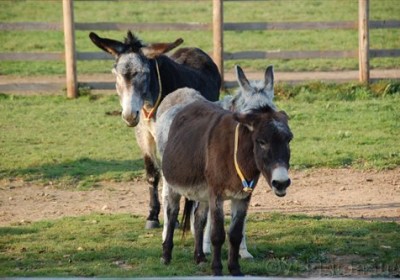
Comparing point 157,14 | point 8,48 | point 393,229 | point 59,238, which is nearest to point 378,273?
point 393,229

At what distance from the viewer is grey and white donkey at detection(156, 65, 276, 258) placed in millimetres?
8255

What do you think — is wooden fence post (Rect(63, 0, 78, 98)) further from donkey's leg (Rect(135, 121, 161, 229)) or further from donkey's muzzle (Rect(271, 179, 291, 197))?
donkey's muzzle (Rect(271, 179, 291, 197))

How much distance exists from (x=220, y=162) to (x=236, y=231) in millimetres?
599

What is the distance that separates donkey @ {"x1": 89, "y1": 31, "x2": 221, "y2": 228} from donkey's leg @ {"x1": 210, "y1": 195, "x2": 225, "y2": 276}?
2.12 meters

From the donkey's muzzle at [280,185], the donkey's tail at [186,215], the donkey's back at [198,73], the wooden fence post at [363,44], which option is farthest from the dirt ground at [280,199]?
the wooden fence post at [363,44]

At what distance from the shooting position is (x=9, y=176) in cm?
1327

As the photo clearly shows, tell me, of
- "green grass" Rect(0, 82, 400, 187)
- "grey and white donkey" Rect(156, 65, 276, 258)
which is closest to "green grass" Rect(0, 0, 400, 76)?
"green grass" Rect(0, 82, 400, 187)

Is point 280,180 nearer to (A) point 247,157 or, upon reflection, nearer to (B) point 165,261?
(A) point 247,157

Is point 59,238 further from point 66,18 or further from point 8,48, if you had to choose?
point 8,48

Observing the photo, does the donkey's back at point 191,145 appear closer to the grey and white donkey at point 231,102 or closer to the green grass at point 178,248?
the grey and white donkey at point 231,102

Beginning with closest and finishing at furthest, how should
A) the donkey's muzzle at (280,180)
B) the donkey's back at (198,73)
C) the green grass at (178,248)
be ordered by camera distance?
the donkey's muzzle at (280,180)
the green grass at (178,248)
the donkey's back at (198,73)

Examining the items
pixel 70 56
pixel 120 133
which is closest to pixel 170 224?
pixel 120 133

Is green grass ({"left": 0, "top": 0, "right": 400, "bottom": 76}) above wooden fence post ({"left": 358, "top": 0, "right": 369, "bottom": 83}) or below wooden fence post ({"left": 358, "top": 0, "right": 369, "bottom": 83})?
below

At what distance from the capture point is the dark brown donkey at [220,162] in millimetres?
7547
